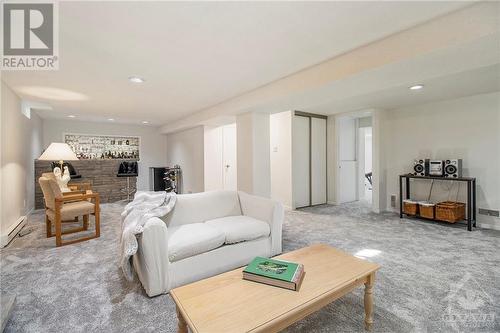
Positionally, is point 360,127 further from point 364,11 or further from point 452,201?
point 364,11

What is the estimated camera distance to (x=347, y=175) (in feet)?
19.7

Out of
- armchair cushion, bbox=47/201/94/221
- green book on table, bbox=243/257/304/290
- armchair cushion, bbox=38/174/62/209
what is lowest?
green book on table, bbox=243/257/304/290

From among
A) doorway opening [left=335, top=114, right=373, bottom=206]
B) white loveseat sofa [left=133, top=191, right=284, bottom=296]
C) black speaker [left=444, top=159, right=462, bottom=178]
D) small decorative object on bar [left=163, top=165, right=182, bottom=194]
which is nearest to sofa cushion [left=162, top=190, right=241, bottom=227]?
white loveseat sofa [left=133, top=191, right=284, bottom=296]

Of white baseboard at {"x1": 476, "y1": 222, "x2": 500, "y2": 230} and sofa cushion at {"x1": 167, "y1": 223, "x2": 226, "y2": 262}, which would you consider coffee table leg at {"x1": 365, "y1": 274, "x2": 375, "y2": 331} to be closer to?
sofa cushion at {"x1": 167, "y1": 223, "x2": 226, "y2": 262}

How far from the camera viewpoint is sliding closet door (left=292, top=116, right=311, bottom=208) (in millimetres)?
5133

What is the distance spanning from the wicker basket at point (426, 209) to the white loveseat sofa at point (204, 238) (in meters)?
2.96

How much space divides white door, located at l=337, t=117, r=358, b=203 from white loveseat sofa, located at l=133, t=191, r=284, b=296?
3516 millimetres

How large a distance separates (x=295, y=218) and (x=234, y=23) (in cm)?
341

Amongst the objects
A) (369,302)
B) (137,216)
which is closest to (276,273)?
(369,302)

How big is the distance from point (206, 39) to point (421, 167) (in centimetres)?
425

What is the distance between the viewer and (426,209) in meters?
4.05

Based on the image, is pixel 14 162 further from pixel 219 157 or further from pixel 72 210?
pixel 219 157

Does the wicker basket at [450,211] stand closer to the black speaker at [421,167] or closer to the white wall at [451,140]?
the white wall at [451,140]

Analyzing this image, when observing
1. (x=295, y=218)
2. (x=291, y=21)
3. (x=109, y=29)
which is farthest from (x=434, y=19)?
(x=295, y=218)
